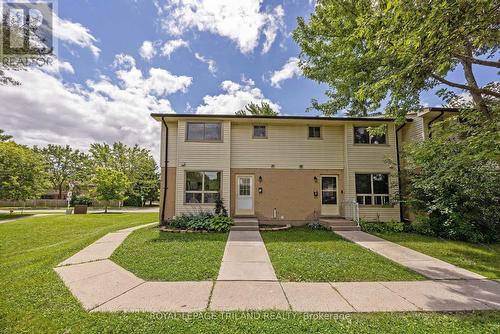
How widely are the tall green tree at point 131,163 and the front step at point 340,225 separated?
3005 centimetres

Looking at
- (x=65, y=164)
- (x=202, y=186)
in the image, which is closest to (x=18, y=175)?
(x=202, y=186)

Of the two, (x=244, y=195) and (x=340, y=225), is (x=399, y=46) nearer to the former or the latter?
(x=340, y=225)

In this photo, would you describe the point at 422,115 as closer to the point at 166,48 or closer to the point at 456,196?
the point at 456,196

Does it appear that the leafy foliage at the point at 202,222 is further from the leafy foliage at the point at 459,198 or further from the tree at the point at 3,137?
the tree at the point at 3,137

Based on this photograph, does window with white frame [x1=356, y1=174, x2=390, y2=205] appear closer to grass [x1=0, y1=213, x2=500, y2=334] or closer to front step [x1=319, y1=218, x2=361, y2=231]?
front step [x1=319, y1=218, x2=361, y2=231]

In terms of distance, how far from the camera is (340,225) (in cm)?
973

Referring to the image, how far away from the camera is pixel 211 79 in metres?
15.0

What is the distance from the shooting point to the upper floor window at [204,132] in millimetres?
10953

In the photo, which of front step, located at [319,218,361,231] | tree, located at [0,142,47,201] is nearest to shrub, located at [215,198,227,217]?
front step, located at [319,218,361,231]

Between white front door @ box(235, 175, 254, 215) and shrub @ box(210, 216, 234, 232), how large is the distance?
1.51 m

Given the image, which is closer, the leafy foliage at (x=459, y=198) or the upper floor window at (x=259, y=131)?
the leafy foliage at (x=459, y=198)

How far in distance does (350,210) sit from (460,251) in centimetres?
449

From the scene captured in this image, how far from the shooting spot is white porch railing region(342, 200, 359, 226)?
34.0 feet

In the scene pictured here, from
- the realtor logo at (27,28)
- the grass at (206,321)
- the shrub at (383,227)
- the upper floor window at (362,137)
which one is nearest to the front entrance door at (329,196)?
the shrub at (383,227)
